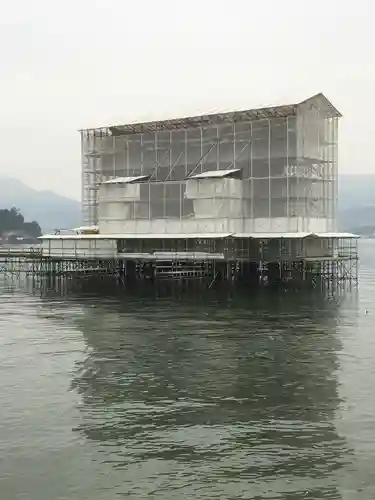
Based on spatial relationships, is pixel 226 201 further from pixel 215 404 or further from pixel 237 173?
pixel 215 404

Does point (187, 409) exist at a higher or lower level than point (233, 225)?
lower

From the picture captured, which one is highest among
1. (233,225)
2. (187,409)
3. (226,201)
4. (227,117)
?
(227,117)

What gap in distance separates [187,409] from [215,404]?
1.01 m

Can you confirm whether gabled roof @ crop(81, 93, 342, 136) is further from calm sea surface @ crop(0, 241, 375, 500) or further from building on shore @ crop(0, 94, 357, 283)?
calm sea surface @ crop(0, 241, 375, 500)

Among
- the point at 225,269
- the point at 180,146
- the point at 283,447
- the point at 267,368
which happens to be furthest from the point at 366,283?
the point at 283,447

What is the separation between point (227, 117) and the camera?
6881 centimetres

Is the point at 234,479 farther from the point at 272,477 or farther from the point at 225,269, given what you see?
the point at 225,269

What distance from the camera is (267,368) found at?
28.6m

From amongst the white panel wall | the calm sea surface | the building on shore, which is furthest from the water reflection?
the building on shore

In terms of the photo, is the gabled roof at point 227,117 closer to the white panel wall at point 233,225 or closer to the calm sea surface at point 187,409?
the white panel wall at point 233,225

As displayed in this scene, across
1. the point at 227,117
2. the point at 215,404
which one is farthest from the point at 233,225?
the point at 215,404

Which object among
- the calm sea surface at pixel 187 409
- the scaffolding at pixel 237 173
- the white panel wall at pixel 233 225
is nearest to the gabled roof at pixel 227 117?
the scaffolding at pixel 237 173

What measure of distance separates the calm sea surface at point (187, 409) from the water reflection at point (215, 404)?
0.05 metres

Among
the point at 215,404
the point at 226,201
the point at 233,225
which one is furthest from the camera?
the point at 233,225
